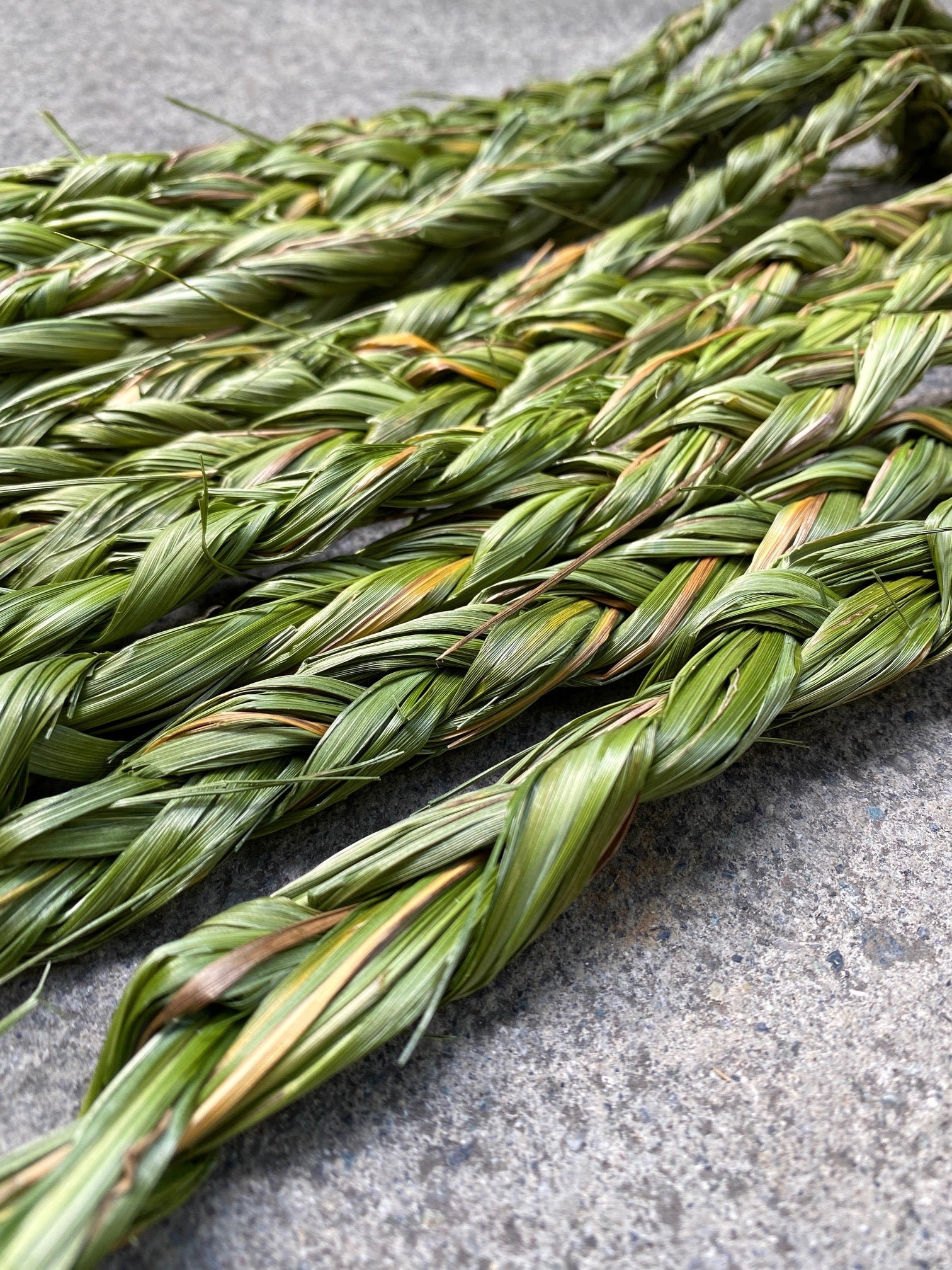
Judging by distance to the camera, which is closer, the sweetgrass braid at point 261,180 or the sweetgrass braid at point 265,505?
the sweetgrass braid at point 265,505

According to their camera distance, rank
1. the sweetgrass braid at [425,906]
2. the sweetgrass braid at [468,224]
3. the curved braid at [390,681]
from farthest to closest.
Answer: the sweetgrass braid at [468,224]
the curved braid at [390,681]
the sweetgrass braid at [425,906]

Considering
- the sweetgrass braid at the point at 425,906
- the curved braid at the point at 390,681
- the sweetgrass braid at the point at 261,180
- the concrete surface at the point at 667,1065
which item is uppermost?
the sweetgrass braid at the point at 261,180

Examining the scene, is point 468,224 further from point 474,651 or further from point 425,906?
point 425,906

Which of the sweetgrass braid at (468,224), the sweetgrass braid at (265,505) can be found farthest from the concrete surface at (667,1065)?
the sweetgrass braid at (468,224)

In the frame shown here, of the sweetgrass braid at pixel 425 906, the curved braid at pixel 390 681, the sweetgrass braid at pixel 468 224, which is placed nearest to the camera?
the sweetgrass braid at pixel 425 906

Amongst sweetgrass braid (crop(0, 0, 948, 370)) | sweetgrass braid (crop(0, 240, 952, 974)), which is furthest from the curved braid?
sweetgrass braid (crop(0, 0, 948, 370))

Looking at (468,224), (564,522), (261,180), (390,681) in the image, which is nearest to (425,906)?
(390,681)

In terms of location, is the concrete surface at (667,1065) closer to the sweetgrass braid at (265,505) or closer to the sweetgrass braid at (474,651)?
the sweetgrass braid at (474,651)

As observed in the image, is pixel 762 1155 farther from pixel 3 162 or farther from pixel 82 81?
pixel 82 81
